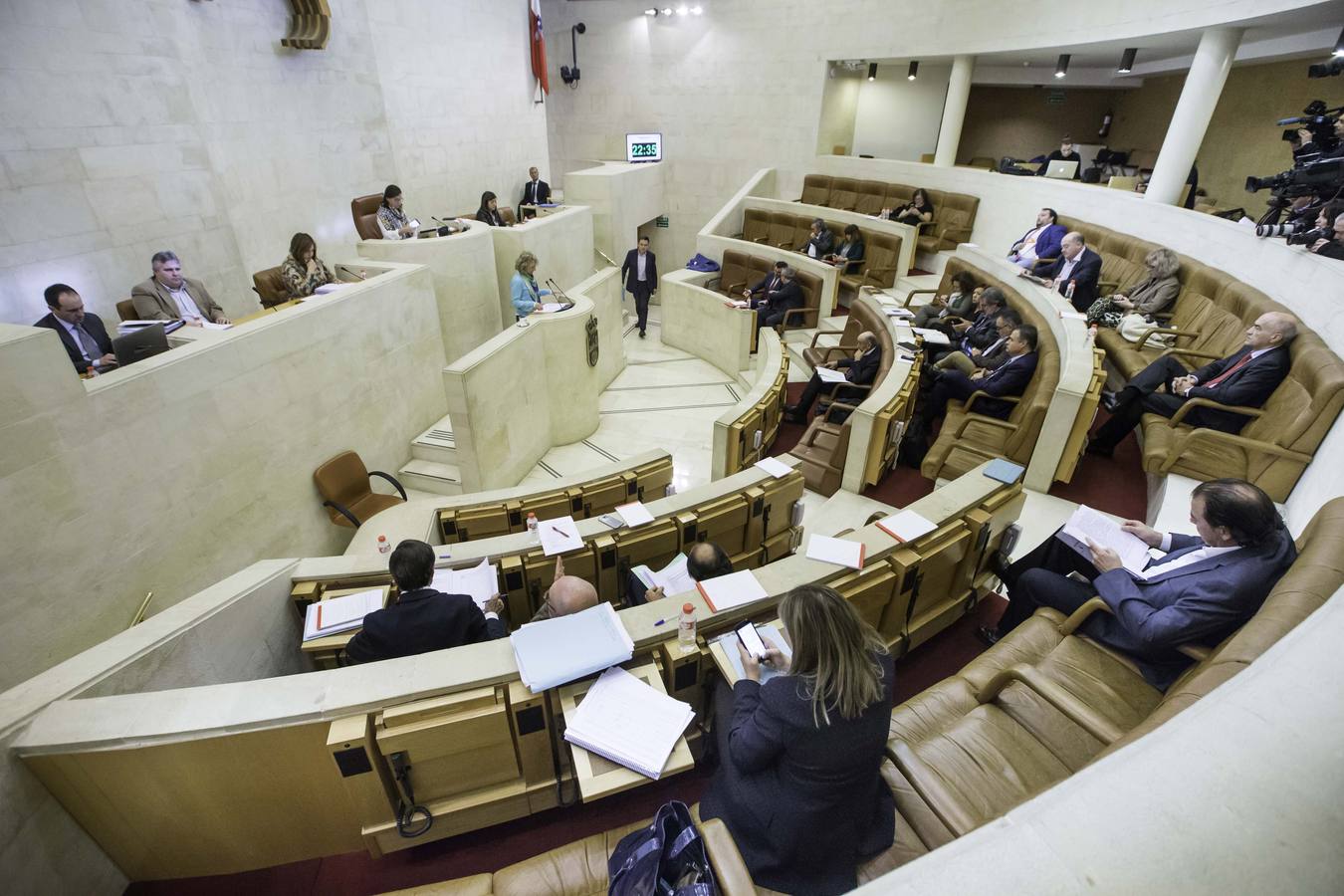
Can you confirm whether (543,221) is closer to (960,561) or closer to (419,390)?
(419,390)

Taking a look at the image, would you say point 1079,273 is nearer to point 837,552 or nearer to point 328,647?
point 837,552

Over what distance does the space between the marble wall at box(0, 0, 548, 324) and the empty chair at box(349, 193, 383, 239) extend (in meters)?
0.32

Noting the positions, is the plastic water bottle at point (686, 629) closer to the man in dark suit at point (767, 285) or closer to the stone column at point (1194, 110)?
the man in dark suit at point (767, 285)

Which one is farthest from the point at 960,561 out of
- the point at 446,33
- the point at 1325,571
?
the point at 446,33

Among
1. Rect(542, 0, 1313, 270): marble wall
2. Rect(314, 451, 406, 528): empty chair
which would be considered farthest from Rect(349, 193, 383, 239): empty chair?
Rect(542, 0, 1313, 270): marble wall

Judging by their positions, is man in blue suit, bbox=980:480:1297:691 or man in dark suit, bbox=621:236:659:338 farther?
man in dark suit, bbox=621:236:659:338

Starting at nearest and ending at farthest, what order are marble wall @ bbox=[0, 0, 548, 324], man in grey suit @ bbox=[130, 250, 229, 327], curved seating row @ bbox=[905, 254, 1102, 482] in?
curved seating row @ bbox=[905, 254, 1102, 482]
man in grey suit @ bbox=[130, 250, 229, 327]
marble wall @ bbox=[0, 0, 548, 324]

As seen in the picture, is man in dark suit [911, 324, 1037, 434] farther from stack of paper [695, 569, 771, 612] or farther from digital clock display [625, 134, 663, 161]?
digital clock display [625, 134, 663, 161]

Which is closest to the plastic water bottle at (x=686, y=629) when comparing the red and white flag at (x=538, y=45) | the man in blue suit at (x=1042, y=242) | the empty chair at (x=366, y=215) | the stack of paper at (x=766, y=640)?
the stack of paper at (x=766, y=640)

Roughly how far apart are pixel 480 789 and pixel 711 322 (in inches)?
282

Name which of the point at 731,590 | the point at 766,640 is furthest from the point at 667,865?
the point at 731,590

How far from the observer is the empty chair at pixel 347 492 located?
4504mm

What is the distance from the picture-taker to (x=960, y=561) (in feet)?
9.70

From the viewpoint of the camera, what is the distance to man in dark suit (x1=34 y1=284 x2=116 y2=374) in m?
3.52
